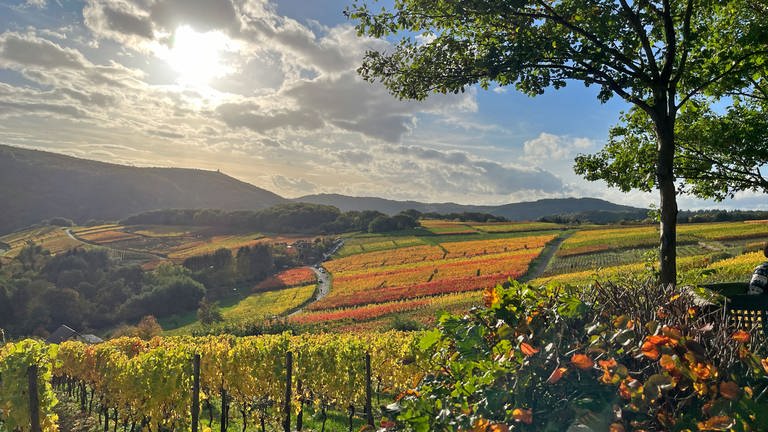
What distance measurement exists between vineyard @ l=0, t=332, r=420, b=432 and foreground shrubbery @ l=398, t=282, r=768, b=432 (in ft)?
23.8

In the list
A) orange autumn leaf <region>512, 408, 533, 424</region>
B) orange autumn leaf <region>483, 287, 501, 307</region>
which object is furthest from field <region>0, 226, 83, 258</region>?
orange autumn leaf <region>512, 408, 533, 424</region>

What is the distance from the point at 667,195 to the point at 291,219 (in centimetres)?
14281

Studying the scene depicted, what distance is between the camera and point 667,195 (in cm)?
887

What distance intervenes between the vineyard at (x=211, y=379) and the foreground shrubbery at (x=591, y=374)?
7246 millimetres

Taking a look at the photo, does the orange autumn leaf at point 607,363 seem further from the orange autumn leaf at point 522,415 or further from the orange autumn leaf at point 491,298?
the orange autumn leaf at point 491,298

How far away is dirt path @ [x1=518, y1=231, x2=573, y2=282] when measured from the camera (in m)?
61.0

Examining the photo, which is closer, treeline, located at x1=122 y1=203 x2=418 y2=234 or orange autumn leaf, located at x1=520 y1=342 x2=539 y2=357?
orange autumn leaf, located at x1=520 y1=342 x2=539 y2=357

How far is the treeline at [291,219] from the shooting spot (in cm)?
13025

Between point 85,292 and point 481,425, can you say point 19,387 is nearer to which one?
point 481,425

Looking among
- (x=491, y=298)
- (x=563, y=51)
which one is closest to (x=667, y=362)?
(x=491, y=298)

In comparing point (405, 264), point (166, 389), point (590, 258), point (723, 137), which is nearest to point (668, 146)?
point (723, 137)

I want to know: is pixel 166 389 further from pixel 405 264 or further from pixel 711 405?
pixel 405 264

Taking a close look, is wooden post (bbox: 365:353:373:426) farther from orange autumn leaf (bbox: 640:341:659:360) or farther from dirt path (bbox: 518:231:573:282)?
dirt path (bbox: 518:231:573:282)

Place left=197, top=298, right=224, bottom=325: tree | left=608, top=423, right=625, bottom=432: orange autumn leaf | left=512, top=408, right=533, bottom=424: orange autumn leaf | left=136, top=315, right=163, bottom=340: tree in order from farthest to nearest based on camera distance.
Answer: left=197, top=298, right=224, bottom=325: tree
left=136, top=315, right=163, bottom=340: tree
left=512, top=408, right=533, bottom=424: orange autumn leaf
left=608, top=423, right=625, bottom=432: orange autumn leaf
